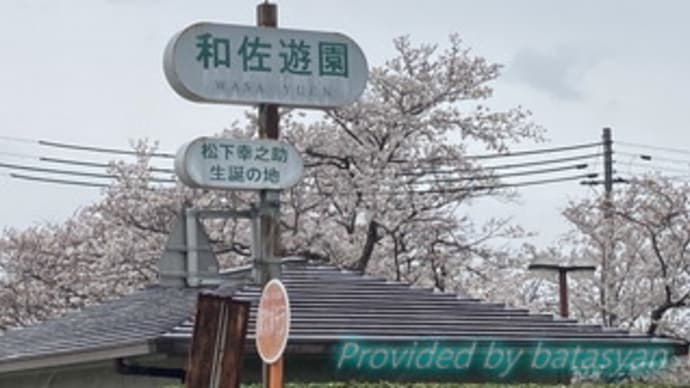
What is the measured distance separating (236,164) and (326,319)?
135 inches

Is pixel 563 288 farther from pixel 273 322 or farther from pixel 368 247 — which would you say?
pixel 273 322

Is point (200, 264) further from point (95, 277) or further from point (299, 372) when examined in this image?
point (95, 277)

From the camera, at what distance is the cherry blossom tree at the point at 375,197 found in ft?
84.4

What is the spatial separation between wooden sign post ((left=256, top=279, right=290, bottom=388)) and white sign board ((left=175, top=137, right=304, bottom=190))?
1.85 meters

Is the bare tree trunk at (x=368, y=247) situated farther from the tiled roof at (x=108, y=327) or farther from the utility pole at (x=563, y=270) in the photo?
the tiled roof at (x=108, y=327)

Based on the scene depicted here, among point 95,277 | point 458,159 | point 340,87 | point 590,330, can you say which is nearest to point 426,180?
point 458,159

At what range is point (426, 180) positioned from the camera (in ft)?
86.2

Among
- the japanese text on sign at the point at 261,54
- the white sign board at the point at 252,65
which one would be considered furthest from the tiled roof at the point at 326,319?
the japanese text on sign at the point at 261,54

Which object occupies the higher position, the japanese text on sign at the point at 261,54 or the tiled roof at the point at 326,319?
the japanese text on sign at the point at 261,54

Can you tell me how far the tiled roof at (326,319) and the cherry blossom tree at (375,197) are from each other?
7743 mm

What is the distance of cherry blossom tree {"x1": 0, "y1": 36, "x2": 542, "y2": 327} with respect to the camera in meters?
25.7

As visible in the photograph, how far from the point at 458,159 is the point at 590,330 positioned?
10.1 m

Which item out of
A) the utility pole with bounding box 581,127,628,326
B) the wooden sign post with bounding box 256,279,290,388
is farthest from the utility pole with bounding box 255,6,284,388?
the utility pole with bounding box 581,127,628,326

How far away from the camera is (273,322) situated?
33.3ft
